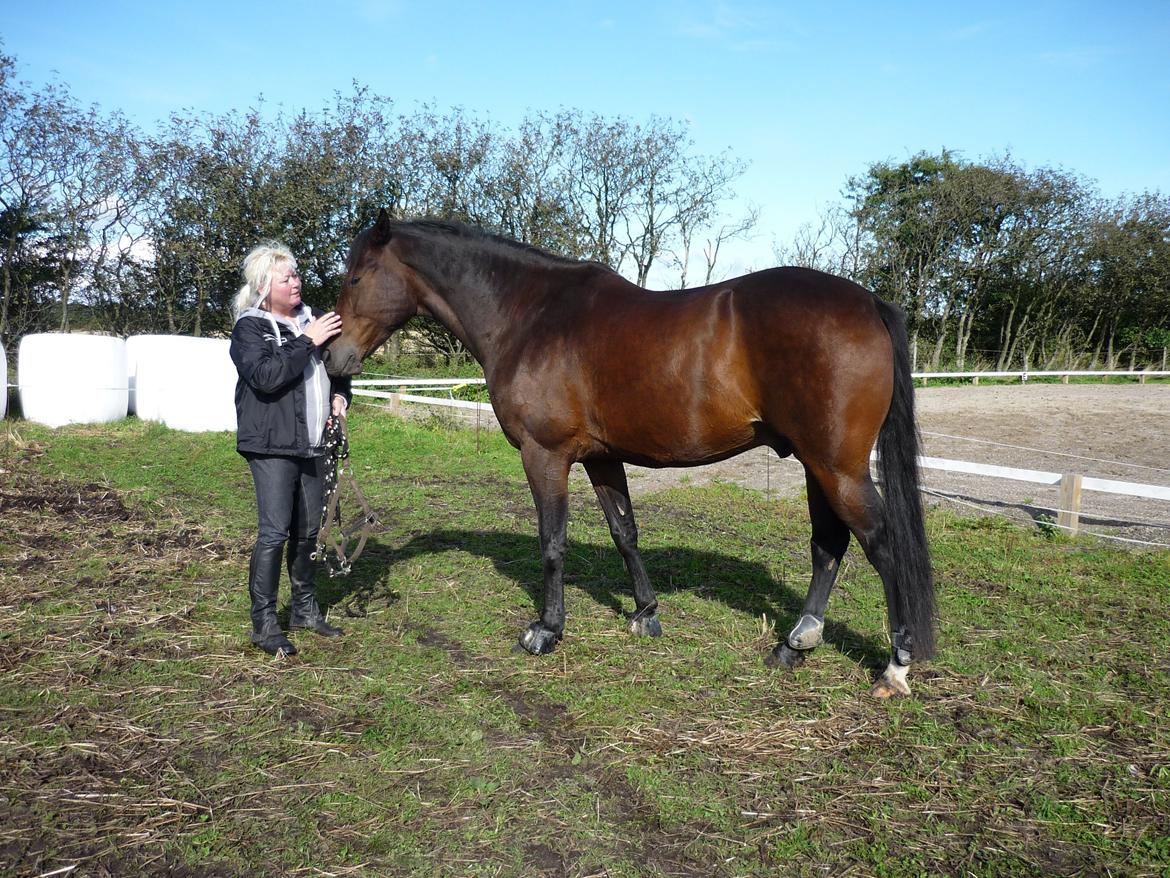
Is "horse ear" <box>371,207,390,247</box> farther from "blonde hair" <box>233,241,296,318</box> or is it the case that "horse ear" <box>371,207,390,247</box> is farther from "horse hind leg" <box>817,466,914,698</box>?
"horse hind leg" <box>817,466,914,698</box>

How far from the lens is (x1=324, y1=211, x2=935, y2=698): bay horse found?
11.5 feet

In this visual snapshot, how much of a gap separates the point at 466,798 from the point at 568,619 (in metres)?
2.02

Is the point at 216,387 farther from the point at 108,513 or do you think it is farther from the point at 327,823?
the point at 327,823

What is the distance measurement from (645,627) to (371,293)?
97.8 inches

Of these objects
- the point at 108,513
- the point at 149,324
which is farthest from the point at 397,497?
the point at 149,324

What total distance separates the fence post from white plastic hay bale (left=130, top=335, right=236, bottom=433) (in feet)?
35.9

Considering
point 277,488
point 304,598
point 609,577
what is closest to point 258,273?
point 277,488

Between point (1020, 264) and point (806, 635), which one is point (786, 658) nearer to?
point (806, 635)

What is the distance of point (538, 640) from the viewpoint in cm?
413

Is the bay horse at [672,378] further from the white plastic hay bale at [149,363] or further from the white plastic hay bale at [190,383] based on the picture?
the white plastic hay bale at [149,363]

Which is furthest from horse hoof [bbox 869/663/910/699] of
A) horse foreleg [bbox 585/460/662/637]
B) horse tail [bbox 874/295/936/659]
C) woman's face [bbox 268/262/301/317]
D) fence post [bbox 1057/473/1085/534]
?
fence post [bbox 1057/473/1085/534]

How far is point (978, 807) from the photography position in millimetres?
2684

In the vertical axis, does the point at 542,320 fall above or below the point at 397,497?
above

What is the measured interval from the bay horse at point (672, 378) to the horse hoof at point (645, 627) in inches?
0.5
